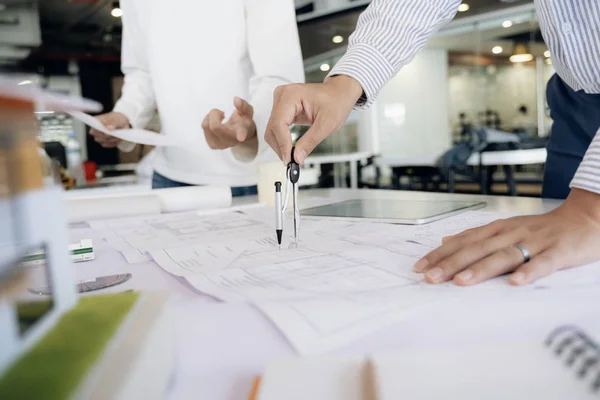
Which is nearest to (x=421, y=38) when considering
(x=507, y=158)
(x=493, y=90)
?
(x=507, y=158)

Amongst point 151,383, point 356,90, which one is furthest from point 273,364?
point 356,90

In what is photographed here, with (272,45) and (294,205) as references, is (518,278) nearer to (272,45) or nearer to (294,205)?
(294,205)

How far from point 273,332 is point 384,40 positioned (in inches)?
22.4

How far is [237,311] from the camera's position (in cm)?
32

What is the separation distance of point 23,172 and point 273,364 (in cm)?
13

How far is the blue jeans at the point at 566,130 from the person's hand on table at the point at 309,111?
41cm

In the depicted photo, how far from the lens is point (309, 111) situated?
0.65 m

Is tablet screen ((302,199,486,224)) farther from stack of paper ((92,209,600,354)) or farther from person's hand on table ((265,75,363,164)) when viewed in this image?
person's hand on table ((265,75,363,164))

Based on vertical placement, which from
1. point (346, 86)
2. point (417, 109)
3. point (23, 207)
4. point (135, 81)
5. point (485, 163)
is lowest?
point (485, 163)

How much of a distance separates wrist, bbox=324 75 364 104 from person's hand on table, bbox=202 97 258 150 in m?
0.28

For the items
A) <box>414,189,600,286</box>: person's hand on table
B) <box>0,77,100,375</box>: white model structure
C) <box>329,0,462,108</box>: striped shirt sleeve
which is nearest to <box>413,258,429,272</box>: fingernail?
<box>414,189,600,286</box>: person's hand on table

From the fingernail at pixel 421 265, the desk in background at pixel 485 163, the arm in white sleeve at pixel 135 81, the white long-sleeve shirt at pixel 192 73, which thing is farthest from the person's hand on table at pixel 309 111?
the desk in background at pixel 485 163

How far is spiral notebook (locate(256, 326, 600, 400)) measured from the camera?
18cm

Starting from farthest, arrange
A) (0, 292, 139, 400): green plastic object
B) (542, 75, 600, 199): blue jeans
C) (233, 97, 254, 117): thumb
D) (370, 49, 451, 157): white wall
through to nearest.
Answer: (370, 49, 451, 157): white wall < (233, 97, 254, 117): thumb < (542, 75, 600, 199): blue jeans < (0, 292, 139, 400): green plastic object
